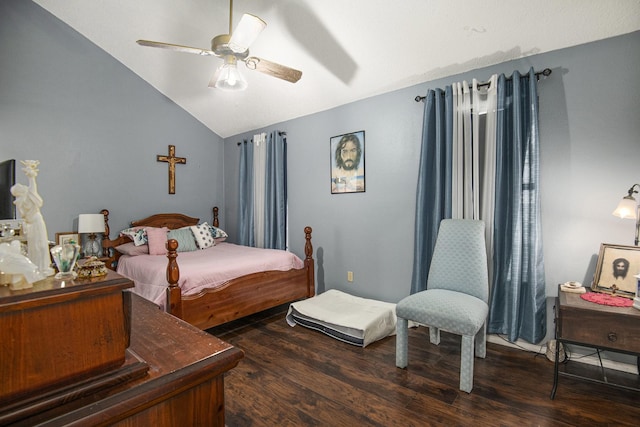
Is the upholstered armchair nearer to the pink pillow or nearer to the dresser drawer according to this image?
the dresser drawer

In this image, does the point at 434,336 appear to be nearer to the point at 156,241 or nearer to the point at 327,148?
the point at 327,148

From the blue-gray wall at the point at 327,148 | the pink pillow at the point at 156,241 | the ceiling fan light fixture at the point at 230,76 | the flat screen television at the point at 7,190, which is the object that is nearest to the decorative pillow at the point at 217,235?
the blue-gray wall at the point at 327,148

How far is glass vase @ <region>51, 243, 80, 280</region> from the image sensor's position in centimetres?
66

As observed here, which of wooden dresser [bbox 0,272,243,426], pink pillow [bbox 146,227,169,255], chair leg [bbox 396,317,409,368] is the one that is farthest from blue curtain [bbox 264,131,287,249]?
wooden dresser [bbox 0,272,243,426]

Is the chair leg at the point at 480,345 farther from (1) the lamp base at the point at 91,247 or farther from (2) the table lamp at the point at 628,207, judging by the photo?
(1) the lamp base at the point at 91,247

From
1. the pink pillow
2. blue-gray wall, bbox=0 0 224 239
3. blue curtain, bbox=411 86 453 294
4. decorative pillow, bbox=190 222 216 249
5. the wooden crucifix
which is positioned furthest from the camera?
the wooden crucifix

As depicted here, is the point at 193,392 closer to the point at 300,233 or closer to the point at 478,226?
the point at 478,226

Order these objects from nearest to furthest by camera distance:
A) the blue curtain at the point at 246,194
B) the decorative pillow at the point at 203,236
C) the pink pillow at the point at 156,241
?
1. the pink pillow at the point at 156,241
2. the decorative pillow at the point at 203,236
3. the blue curtain at the point at 246,194

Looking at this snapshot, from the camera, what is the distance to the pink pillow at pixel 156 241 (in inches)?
150

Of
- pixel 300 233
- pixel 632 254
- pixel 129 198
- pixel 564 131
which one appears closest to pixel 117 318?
pixel 632 254

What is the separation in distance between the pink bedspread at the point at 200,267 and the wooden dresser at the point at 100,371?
6.78 ft

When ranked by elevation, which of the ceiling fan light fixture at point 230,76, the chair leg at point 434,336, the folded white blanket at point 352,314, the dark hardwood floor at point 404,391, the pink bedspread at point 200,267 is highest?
the ceiling fan light fixture at point 230,76

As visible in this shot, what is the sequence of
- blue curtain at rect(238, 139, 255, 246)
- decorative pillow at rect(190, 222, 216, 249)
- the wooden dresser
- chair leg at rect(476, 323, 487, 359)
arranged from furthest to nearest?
blue curtain at rect(238, 139, 255, 246)
decorative pillow at rect(190, 222, 216, 249)
chair leg at rect(476, 323, 487, 359)
the wooden dresser

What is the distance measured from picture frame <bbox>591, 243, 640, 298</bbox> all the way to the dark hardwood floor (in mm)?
633
